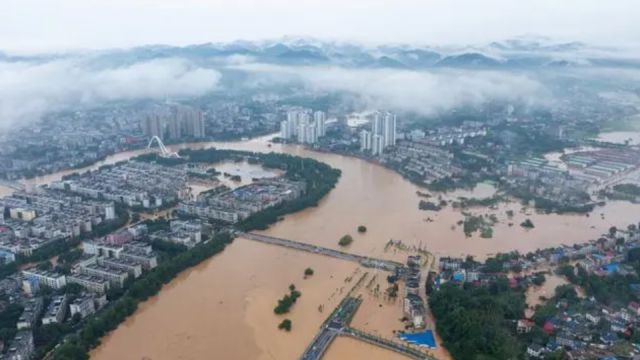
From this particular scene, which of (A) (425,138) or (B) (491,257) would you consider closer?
(B) (491,257)

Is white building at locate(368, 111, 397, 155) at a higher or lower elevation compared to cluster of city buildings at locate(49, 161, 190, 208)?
higher

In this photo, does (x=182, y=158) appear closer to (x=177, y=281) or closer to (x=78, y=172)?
(x=78, y=172)

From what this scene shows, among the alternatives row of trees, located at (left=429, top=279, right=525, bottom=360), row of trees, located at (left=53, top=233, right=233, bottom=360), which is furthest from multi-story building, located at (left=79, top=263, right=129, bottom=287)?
row of trees, located at (left=429, top=279, right=525, bottom=360)

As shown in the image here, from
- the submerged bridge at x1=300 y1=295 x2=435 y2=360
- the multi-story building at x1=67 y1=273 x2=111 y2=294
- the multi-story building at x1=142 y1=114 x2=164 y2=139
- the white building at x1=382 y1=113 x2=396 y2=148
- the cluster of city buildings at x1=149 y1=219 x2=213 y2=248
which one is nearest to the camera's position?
the submerged bridge at x1=300 y1=295 x2=435 y2=360

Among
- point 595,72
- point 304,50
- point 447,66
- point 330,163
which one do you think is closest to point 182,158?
point 330,163

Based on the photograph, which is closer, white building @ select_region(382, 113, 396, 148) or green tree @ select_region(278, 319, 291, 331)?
green tree @ select_region(278, 319, 291, 331)

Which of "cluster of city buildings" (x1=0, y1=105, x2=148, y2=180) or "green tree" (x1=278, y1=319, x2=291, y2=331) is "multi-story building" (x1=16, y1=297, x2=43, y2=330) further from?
"cluster of city buildings" (x1=0, y1=105, x2=148, y2=180)

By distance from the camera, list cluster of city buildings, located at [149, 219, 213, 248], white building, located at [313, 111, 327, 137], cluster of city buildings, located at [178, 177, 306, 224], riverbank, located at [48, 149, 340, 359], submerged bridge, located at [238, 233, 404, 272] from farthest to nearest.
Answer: white building, located at [313, 111, 327, 137] → cluster of city buildings, located at [178, 177, 306, 224] → cluster of city buildings, located at [149, 219, 213, 248] → submerged bridge, located at [238, 233, 404, 272] → riverbank, located at [48, 149, 340, 359]

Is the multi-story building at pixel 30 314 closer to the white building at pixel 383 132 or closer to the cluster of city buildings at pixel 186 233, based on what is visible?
the cluster of city buildings at pixel 186 233
